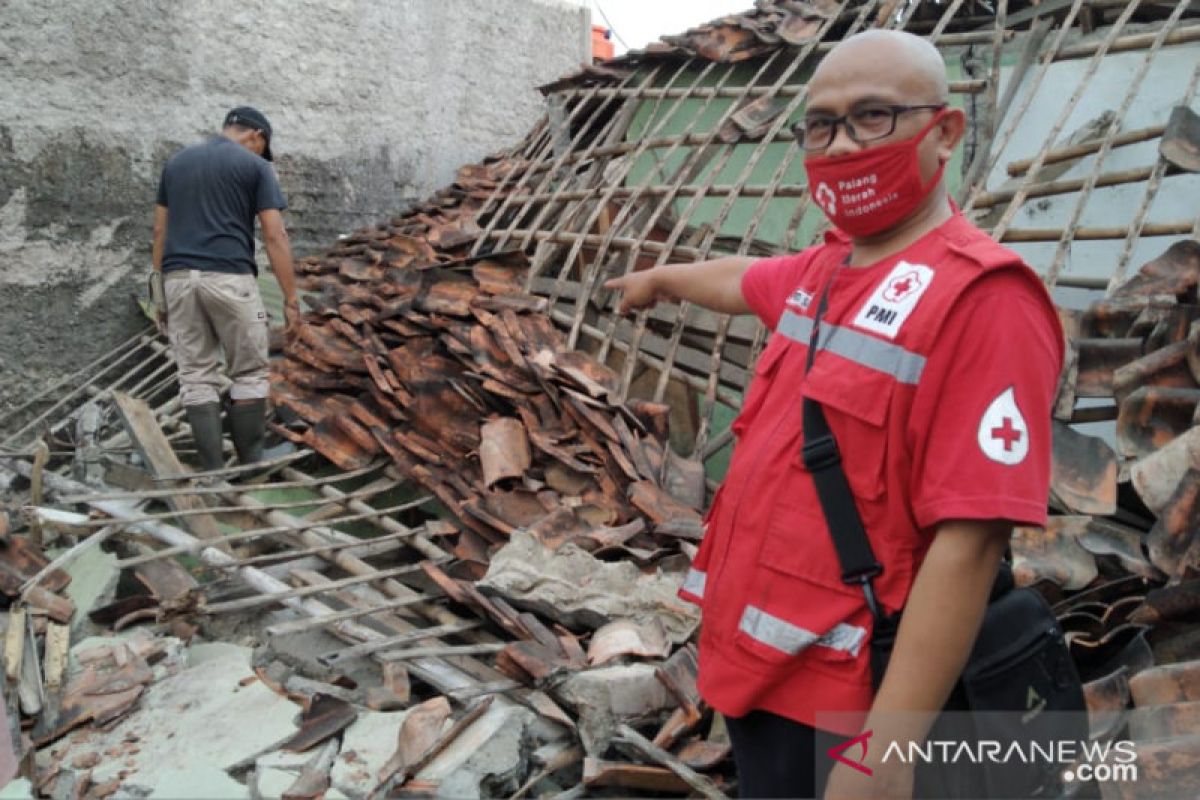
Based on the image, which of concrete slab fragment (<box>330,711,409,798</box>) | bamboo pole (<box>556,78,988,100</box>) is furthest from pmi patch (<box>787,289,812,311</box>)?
bamboo pole (<box>556,78,988,100</box>)

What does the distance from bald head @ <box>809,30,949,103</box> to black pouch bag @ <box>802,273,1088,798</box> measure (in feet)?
1.69

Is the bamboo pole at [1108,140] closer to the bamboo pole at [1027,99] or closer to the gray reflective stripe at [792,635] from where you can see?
the bamboo pole at [1027,99]

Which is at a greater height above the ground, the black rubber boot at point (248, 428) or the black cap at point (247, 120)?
the black cap at point (247, 120)

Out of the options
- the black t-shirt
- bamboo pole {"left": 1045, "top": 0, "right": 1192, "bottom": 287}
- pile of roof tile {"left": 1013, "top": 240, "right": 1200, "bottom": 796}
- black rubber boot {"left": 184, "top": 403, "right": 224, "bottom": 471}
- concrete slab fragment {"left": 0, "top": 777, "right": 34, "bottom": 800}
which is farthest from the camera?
black rubber boot {"left": 184, "top": 403, "right": 224, "bottom": 471}

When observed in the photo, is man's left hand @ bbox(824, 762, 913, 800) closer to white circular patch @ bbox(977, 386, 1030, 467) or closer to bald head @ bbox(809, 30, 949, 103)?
white circular patch @ bbox(977, 386, 1030, 467)

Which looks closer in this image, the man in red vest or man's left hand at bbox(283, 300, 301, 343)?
the man in red vest

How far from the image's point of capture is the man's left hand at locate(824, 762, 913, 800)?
5.17 ft

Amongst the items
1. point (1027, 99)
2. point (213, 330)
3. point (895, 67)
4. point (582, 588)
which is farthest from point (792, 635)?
point (213, 330)

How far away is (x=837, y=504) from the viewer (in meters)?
1.63

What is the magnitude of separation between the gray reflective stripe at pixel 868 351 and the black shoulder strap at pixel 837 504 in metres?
0.10

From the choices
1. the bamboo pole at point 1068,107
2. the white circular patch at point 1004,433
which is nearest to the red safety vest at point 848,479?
the white circular patch at point 1004,433

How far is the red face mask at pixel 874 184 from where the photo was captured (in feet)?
5.46

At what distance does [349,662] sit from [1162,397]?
300 centimetres

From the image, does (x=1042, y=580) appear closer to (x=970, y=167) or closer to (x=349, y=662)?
(x=349, y=662)
